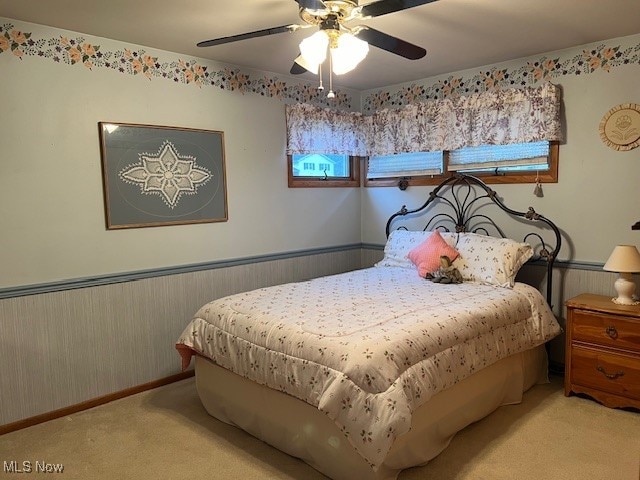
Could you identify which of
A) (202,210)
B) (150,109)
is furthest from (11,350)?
(150,109)

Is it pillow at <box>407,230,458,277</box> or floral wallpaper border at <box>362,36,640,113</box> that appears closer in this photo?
floral wallpaper border at <box>362,36,640,113</box>

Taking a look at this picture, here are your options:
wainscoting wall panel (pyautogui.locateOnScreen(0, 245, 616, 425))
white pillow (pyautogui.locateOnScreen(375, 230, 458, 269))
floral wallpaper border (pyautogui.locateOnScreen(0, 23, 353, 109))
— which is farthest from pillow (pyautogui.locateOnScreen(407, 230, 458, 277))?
floral wallpaper border (pyautogui.locateOnScreen(0, 23, 353, 109))

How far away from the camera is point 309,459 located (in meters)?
2.50

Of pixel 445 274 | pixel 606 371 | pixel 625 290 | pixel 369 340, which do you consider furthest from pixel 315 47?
pixel 606 371

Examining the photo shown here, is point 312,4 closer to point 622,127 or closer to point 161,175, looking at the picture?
point 161,175

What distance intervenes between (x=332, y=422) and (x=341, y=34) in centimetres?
182

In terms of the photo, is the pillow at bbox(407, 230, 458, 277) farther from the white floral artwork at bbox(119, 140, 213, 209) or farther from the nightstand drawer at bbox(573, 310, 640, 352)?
the white floral artwork at bbox(119, 140, 213, 209)

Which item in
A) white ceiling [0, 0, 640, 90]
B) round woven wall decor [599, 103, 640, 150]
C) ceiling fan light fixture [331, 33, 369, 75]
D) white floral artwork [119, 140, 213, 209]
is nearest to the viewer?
ceiling fan light fixture [331, 33, 369, 75]

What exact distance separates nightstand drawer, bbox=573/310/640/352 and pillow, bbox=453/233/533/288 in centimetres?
49

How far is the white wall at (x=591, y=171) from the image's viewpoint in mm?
3328

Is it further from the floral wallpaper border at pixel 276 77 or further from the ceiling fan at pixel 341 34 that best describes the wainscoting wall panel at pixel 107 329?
the ceiling fan at pixel 341 34

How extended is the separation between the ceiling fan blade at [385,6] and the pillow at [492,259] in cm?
208

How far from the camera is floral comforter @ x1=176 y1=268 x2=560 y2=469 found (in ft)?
7.15

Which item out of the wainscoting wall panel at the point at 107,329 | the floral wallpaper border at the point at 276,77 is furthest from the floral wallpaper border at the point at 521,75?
the wainscoting wall panel at the point at 107,329
